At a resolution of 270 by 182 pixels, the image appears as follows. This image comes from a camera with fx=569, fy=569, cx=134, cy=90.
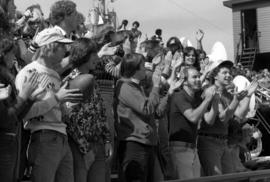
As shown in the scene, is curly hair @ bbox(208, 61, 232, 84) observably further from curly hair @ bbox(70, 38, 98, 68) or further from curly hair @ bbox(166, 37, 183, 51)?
curly hair @ bbox(70, 38, 98, 68)

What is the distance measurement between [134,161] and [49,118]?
1.06 meters

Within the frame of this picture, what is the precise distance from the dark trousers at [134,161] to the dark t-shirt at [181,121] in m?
0.77

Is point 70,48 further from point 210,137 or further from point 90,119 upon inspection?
point 210,137

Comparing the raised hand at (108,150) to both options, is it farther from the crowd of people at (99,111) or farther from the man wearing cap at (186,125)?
the man wearing cap at (186,125)

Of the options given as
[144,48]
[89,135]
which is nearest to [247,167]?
[144,48]

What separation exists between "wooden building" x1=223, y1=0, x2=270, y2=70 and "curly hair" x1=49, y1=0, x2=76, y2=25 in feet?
78.9

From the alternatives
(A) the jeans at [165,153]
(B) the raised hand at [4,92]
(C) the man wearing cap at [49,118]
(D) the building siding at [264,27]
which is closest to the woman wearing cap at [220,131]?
(A) the jeans at [165,153]

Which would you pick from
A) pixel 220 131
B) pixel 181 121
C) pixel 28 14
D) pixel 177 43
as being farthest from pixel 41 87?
pixel 177 43

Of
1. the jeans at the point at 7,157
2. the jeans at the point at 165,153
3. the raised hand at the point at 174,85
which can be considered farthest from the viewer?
the raised hand at the point at 174,85

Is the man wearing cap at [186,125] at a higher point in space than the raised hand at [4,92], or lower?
lower

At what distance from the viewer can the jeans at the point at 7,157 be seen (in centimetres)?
404

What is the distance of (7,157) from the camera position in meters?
4.07

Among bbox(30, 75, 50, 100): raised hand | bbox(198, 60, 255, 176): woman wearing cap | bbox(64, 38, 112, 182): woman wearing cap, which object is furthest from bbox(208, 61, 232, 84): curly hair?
bbox(30, 75, 50, 100): raised hand

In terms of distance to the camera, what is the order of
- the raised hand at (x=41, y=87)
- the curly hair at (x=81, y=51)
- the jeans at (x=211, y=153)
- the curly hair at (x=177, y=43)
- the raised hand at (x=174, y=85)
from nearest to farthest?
the raised hand at (x=41, y=87)
the curly hair at (x=81, y=51)
the raised hand at (x=174, y=85)
the jeans at (x=211, y=153)
the curly hair at (x=177, y=43)
